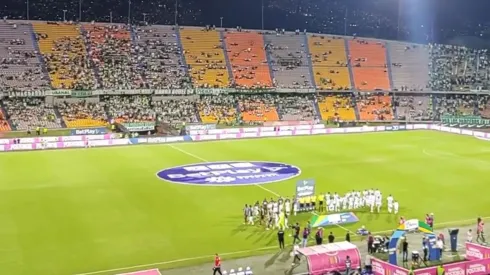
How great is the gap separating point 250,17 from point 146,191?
6359cm

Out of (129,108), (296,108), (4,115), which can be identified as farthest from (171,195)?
→ (296,108)

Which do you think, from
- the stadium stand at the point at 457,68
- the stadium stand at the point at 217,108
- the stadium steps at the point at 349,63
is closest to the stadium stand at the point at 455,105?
the stadium stand at the point at 457,68

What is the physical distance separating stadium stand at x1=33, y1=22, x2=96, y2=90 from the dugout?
6065 centimetres

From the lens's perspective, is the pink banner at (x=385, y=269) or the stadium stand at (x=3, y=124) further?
the stadium stand at (x=3, y=124)

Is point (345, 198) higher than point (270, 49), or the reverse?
point (270, 49)

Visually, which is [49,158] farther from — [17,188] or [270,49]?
[270,49]

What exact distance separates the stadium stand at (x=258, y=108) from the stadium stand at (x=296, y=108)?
3.38 ft

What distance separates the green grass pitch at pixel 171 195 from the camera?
92.4ft

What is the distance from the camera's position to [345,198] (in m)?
35.2

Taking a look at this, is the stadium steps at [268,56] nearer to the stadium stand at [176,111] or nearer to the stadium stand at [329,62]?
the stadium stand at [329,62]

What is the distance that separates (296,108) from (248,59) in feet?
41.8

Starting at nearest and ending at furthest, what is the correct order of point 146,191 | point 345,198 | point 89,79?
point 345,198, point 146,191, point 89,79

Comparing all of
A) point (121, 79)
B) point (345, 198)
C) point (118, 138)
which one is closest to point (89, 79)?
point (121, 79)

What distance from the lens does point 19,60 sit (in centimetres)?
8025
